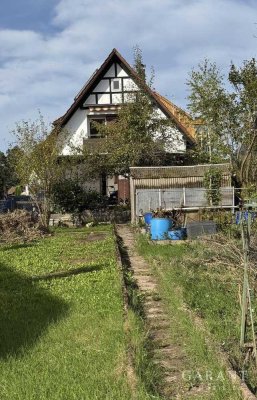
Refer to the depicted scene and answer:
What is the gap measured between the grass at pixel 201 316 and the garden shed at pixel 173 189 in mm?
10165

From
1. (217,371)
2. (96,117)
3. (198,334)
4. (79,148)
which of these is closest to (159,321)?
(198,334)

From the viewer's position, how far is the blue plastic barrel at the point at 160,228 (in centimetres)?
1750

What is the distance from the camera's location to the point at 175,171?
2384 cm

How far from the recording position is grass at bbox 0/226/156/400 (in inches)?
197

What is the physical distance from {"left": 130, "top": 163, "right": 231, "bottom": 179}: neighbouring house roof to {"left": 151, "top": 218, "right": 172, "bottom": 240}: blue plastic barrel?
20.5 ft

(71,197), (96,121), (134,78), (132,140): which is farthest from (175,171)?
(96,121)

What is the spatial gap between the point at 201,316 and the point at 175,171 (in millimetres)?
16756

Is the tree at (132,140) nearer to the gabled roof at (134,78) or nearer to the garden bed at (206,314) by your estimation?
the gabled roof at (134,78)

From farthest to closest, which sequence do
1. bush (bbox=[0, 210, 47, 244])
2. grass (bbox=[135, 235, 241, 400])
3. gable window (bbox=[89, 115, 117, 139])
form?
gable window (bbox=[89, 115, 117, 139]), bush (bbox=[0, 210, 47, 244]), grass (bbox=[135, 235, 241, 400])

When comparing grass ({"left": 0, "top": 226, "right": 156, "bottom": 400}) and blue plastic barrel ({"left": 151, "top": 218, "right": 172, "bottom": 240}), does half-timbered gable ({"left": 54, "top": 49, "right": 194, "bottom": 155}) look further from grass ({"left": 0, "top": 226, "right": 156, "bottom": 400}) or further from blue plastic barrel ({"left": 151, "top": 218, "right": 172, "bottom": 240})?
grass ({"left": 0, "top": 226, "right": 156, "bottom": 400})

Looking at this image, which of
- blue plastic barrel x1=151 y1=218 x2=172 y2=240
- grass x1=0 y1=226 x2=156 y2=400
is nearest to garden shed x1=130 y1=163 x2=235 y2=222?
blue plastic barrel x1=151 y1=218 x2=172 y2=240

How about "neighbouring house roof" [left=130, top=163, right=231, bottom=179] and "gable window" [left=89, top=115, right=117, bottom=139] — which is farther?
"gable window" [left=89, top=115, right=117, bottom=139]

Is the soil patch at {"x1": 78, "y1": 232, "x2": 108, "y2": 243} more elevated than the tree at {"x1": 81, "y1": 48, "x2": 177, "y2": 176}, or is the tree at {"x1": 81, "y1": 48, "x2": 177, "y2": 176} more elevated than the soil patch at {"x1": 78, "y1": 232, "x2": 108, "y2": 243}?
the tree at {"x1": 81, "y1": 48, "x2": 177, "y2": 176}

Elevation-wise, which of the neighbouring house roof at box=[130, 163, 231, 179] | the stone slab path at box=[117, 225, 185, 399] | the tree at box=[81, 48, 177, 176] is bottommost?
the stone slab path at box=[117, 225, 185, 399]
